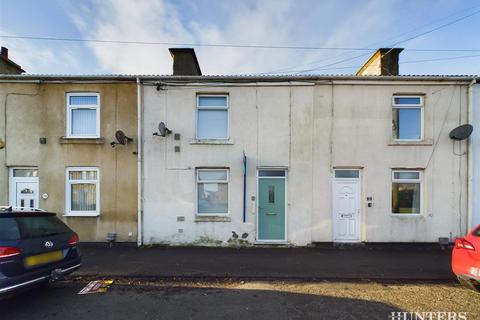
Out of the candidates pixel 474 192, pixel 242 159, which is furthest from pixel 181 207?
pixel 474 192

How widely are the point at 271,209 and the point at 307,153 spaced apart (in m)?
2.12

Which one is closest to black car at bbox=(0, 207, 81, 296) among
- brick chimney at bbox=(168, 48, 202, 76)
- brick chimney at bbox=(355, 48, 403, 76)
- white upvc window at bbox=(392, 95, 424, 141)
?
brick chimney at bbox=(168, 48, 202, 76)

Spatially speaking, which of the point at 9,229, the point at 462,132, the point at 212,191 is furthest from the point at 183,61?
the point at 462,132

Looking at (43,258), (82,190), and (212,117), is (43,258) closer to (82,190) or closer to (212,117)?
(82,190)

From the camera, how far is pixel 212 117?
8789 mm

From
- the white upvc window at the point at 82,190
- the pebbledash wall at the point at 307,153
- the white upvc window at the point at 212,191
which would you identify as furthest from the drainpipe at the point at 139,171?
the white upvc window at the point at 212,191

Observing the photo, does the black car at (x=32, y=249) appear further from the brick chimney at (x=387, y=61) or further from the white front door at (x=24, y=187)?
the brick chimney at (x=387, y=61)

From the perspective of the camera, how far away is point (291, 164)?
846cm

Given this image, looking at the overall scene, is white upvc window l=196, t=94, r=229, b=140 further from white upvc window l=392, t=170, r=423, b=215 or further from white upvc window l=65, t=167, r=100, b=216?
white upvc window l=392, t=170, r=423, b=215

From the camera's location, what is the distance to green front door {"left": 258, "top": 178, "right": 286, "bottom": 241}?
848cm

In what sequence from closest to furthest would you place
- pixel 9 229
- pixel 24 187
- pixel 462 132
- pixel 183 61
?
pixel 9 229, pixel 462 132, pixel 24 187, pixel 183 61

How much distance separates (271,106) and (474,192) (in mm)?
6856

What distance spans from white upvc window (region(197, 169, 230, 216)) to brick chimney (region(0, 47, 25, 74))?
307 inches

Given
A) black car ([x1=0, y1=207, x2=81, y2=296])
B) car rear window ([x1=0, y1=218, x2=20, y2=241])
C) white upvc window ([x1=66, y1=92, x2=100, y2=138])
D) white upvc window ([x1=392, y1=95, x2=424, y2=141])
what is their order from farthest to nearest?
white upvc window ([x1=66, y1=92, x2=100, y2=138]) < white upvc window ([x1=392, y1=95, x2=424, y2=141]) < car rear window ([x1=0, y1=218, x2=20, y2=241]) < black car ([x1=0, y1=207, x2=81, y2=296])
